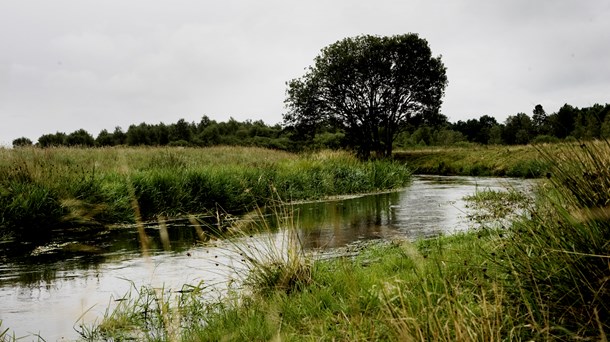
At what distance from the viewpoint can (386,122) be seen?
40344 mm

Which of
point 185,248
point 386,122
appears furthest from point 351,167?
point 386,122

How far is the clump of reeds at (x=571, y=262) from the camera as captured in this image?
3025 mm

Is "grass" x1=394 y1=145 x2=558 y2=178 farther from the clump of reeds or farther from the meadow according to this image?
the clump of reeds

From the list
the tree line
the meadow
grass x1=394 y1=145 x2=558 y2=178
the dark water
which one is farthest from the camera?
the tree line

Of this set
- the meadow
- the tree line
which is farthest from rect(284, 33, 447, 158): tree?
the meadow

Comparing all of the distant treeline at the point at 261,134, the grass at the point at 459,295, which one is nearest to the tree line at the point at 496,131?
the distant treeline at the point at 261,134

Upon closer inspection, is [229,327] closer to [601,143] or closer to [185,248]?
[601,143]

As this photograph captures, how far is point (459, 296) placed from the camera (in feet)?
12.4

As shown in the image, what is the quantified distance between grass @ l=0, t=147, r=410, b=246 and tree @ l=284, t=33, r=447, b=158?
2062 centimetres

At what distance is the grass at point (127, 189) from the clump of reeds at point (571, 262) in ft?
11.0

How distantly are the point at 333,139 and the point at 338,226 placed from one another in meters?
43.7

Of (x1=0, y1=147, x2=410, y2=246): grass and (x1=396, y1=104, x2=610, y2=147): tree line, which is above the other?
(x1=396, y1=104, x2=610, y2=147): tree line

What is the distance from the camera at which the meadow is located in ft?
9.71

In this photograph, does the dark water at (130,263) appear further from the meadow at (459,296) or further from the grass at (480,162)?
the grass at (480,162)
